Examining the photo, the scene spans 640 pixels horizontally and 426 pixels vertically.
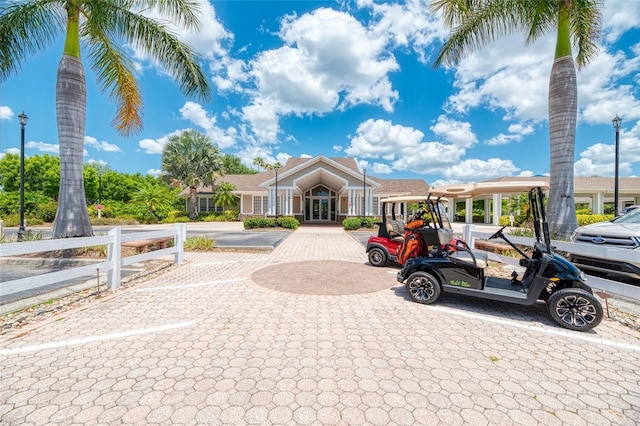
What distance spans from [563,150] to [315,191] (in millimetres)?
19845

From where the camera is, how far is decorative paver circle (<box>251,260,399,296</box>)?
5324 mm

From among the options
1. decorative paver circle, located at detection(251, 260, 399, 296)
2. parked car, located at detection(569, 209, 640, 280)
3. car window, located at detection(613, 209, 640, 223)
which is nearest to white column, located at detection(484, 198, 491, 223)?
car window, located at detection(613, 209, 640, 223)

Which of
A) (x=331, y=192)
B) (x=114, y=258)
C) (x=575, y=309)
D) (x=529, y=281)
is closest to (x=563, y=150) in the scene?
(x=529, y=281)

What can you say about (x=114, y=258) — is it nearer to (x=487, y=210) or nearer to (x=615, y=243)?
(x=615, y=243)

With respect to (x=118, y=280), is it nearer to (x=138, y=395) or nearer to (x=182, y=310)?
(x=182, y=310)

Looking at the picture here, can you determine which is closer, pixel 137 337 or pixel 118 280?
pixel 137 337

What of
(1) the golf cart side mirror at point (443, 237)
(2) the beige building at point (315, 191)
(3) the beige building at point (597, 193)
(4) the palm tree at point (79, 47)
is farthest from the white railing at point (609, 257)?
(3) the beige building at point (597, 193)

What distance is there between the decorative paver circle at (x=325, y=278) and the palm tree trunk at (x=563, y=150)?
16.9ft

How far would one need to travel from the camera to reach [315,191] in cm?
2622

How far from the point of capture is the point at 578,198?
27.2 meters

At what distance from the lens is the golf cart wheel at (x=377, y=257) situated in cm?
736

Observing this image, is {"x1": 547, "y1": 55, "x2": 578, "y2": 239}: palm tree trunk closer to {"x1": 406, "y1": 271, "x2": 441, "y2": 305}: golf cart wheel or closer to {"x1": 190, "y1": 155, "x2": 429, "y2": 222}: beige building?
{"x1": 406, "y1": 271, "x2": 441, "y2": 305}: golf cart wheel

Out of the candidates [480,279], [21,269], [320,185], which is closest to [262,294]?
[480,279]

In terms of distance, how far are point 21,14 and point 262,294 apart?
33.6ft
